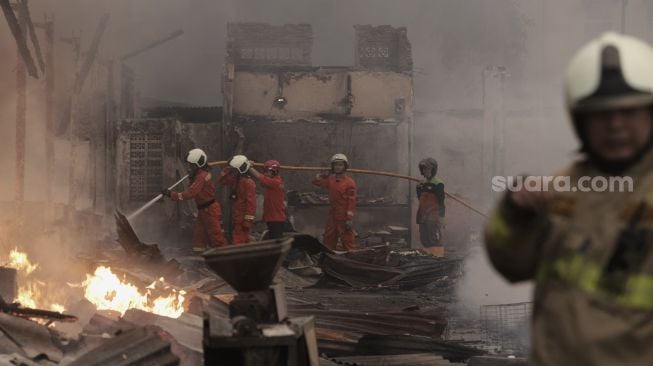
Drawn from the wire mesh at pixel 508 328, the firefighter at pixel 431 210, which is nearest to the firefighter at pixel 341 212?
the firefighter at pixel 431 210

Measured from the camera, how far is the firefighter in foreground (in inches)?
95.5

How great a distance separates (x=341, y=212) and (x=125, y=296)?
6.45m

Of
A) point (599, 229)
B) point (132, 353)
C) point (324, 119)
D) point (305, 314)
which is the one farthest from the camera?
point (324, 119)

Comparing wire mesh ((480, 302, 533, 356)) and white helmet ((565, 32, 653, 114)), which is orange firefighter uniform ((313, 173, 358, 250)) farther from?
white helmet ((565, 32, 653, 114))

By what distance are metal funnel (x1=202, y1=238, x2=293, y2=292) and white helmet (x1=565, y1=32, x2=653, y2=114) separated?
3.00 m

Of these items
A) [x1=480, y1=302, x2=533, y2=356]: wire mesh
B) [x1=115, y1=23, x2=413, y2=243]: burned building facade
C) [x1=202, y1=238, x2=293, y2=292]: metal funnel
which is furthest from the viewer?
[x1=115, y1=23, x2=413, y2=243]: burned building facade

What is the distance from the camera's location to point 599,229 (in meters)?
2.52

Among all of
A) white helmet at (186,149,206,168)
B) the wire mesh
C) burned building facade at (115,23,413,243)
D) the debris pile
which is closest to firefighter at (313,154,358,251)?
the debris pile

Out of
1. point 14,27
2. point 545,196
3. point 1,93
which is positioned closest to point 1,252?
point 14,27

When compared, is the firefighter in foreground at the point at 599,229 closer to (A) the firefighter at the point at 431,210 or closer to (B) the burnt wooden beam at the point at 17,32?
(B) the burnt wooden beam at the point at 17,32

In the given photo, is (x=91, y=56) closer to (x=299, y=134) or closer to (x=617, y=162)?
(x=299, y=134)

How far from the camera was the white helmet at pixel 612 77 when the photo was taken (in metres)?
2.51

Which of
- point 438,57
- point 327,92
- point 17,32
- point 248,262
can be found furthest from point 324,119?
point 248,262

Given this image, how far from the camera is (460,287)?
12.3 meters
